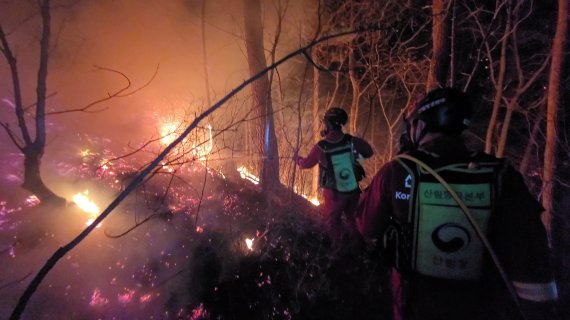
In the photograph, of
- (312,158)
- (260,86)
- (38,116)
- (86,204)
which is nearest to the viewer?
(38,116)

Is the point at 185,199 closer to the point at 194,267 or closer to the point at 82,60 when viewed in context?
the point at 194,267

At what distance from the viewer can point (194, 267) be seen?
4.28 meters

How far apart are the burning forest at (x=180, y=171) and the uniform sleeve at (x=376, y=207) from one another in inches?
9.7

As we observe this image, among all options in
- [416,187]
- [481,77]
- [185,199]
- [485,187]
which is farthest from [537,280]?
[481,77]

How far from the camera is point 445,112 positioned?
1888mm

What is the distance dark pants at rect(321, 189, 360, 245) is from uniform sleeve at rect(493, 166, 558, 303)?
299 cm

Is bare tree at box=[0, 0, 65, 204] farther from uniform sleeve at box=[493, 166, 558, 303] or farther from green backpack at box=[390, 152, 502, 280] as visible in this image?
uniform sleeve at box=[493, 166, 558, 303]

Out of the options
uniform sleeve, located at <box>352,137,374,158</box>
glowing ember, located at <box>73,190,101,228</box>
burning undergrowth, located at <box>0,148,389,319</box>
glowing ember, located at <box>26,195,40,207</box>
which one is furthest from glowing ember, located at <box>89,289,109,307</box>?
uniform sleeve, located at <box>352,137,374,158</box>

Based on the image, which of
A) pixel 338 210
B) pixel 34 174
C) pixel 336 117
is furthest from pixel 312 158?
pixel 34 174

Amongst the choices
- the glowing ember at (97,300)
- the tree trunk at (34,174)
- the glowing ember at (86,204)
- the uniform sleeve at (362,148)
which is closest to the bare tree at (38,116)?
the tree trunk at (34,174)

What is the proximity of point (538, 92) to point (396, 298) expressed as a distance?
12710 millimetres

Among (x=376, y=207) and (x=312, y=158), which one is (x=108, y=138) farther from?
(x=376, y=207)

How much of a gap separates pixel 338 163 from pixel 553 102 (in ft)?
18.8

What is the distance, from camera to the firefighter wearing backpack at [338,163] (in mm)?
4516
